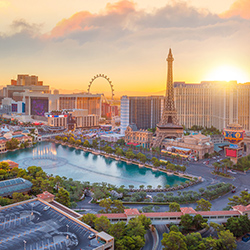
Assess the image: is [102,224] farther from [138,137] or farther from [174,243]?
[138,137]

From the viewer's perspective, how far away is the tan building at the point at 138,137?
48.3m

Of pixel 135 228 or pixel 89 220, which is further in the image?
pixel 89 220

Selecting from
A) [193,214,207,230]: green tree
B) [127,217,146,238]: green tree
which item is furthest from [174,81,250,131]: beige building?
[127,217,146,238]: green tree

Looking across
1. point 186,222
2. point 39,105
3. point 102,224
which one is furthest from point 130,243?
point 39,105

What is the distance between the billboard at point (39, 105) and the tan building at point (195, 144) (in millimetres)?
49138

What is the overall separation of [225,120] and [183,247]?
4470 centimetres

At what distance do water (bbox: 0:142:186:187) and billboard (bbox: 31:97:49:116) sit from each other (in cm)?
3821

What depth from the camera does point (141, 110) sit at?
197 ft

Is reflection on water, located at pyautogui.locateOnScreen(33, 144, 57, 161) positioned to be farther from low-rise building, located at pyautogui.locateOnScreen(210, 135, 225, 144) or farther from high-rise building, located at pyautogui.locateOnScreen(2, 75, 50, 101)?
high-rise building, located at pyautogui.locateOnScreen(2, 75, 50, 101)

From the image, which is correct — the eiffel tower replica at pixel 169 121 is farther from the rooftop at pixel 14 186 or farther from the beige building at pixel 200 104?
the rooftop at pixel 14 186

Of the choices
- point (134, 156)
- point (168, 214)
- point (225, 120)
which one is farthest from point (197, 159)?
point (168, 214)

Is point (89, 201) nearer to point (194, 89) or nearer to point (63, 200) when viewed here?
point (63, 200)

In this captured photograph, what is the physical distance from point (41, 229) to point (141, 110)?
46616mm

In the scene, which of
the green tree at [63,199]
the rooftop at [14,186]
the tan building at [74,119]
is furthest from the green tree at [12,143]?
the green tree at [63,199]
